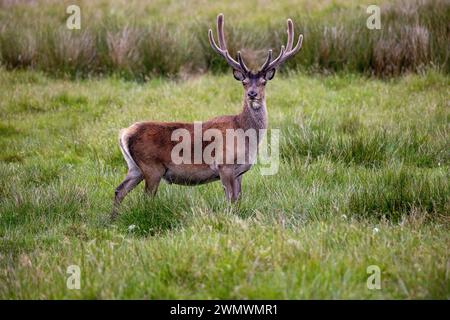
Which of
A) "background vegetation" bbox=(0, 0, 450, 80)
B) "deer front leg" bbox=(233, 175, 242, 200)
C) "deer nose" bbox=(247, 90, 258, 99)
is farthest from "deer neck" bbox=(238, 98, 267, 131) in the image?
"background vegetation" bbox=(0, 0, 450, 80)

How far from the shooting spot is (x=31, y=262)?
496cm

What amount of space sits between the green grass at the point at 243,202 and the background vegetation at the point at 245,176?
18 mm

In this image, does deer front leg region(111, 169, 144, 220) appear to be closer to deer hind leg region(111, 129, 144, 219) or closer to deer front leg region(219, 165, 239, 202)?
deer hind leg region(111, 129, 144, 219)

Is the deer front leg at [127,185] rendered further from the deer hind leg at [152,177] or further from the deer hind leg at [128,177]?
the deer hind leg at [152,177]

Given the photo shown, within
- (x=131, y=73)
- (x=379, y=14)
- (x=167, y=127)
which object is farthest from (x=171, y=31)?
(x=167, y=127)

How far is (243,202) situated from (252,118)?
3.15ft

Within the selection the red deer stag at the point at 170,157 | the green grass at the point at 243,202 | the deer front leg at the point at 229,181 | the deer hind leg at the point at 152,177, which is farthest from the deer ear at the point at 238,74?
the deer hind leg at the point at 152,177

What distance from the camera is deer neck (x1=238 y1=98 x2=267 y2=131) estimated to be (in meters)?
6.80

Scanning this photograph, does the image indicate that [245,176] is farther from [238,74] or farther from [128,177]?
[128,177]

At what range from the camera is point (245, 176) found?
7.48 meters

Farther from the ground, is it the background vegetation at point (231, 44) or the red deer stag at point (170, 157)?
the background vegetation at point (231, 44)

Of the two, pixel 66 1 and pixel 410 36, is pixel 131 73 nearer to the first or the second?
pixel 410 36

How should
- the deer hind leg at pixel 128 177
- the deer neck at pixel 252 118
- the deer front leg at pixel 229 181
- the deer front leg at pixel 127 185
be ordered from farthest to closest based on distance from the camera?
the deer neck at pixel 252 118, the deer front leg at pixel 127 185, the deer hind leg at pixel 128 177, the deer front leg at pixel 229 181

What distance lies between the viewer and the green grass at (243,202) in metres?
4.38
